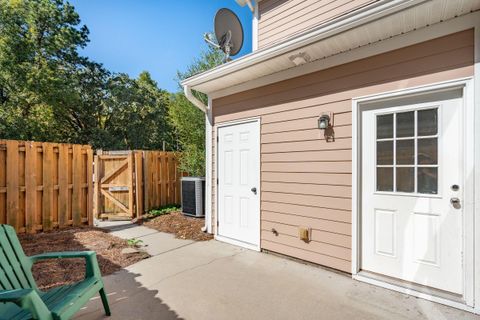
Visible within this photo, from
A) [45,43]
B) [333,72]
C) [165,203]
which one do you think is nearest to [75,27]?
[45,43]

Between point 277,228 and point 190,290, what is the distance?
1.60 m

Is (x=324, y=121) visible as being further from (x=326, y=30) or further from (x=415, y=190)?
(x=415, y=190)

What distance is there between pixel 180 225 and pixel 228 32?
14.2 feet

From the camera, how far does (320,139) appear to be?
349cm

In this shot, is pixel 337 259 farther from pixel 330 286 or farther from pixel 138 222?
pixel 138 222

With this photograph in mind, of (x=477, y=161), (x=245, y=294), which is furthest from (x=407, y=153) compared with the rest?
(x=245, y=294)

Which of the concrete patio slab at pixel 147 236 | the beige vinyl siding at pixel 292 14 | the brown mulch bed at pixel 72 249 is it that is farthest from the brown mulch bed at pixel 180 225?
the beige vinyl siding at pixel 292 14

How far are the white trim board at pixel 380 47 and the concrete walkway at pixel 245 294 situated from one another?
2.72 meters

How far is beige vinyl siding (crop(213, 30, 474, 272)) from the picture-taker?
8.86 ft

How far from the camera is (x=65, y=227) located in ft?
17.6

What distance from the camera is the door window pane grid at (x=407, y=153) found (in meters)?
2.69

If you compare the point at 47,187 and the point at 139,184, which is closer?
the point at 47,187

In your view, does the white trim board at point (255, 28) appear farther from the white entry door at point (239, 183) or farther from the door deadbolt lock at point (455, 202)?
the door deadbolt lock at point (455, 202)

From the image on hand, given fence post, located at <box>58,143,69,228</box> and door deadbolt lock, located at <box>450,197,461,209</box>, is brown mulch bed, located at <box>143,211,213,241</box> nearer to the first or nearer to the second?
fence post, located at <box>58,143,69,228</box>
